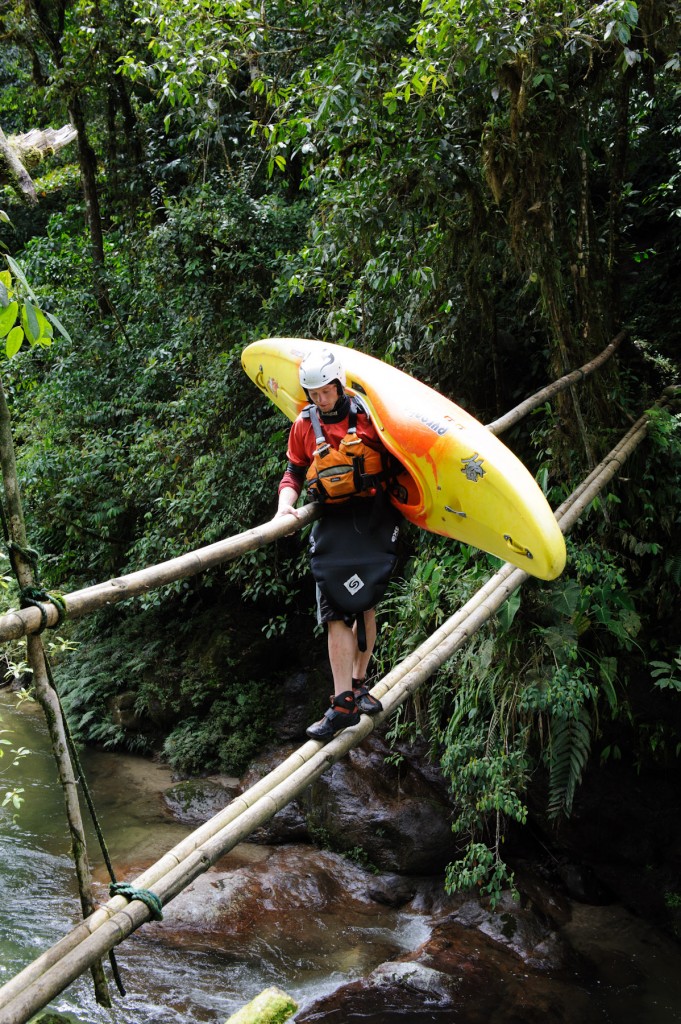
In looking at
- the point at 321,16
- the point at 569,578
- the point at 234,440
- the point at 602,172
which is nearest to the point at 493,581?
the point at 569,578

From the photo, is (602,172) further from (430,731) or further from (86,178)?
(86,178)

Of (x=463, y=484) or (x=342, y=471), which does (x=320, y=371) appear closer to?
(x=342, y=471)

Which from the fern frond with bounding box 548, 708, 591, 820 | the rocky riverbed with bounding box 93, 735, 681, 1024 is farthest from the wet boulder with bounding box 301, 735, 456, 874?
the fern frond with bounding box 548, 708, 591, 820

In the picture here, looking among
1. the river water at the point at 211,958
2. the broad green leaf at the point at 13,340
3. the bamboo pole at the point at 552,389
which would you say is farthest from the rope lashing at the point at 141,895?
the river water at the point at 211,958

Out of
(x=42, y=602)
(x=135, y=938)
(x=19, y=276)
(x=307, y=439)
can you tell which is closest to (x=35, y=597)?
(x=42, y=602)

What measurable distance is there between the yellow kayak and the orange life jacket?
126 mm

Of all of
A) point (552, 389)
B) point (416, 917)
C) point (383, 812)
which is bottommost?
point (416, 917)

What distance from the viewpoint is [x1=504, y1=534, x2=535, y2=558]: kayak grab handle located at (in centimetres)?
254

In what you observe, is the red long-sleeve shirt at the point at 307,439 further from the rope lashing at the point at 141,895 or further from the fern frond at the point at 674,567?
the fern frond at the point at 674,567

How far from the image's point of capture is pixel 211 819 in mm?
1845

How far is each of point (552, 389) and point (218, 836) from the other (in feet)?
8.42

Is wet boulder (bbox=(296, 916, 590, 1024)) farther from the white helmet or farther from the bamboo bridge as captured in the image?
the white helmet

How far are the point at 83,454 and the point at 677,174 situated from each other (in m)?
5.35

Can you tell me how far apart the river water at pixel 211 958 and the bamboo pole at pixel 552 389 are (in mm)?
2979
